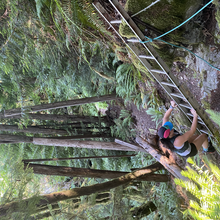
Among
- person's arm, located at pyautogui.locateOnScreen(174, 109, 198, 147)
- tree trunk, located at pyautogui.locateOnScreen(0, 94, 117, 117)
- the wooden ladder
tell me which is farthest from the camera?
tree trunk, located at pyautogui.locateOnScreen(0, 94, 117, 117)

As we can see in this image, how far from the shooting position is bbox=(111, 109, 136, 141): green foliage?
657cm

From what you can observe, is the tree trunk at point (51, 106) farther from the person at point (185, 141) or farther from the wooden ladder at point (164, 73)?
the person at point (185, 141)

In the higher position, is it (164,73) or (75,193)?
(164,73)

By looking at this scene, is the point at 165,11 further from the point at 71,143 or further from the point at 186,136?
the point at 71,143

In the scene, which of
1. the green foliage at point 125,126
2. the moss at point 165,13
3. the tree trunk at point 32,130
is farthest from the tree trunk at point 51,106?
the moss at point 165,13

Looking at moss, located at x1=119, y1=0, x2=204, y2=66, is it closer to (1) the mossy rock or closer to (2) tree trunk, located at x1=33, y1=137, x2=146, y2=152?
(1) the mossy rock

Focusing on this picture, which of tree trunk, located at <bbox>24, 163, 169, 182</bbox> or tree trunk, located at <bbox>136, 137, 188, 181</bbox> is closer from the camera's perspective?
tree trunk, located at <bbox>24, 163, 169, 182</bbox>

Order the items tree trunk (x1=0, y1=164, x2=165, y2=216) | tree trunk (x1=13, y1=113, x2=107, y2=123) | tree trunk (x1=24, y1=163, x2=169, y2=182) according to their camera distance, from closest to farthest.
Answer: tree trunk (x1=0, y1=164, x2=165, y2=216) → tree trunk (x1=24, y1=163, x2=169, y2=182) → tree trunk (x1=13, y1=113, x2=107, y2=123)

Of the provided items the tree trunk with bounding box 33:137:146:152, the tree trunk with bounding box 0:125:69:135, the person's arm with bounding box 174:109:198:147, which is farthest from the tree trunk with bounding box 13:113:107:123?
the person's arm with bounding box 174:109:198:147

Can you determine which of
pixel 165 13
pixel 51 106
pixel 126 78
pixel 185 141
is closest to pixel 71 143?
pixel 51 106

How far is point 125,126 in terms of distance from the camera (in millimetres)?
6703

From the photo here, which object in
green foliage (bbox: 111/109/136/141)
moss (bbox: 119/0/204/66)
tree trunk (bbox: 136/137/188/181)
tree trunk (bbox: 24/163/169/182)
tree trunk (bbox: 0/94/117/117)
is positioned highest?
tree trunk (bbox: 0/94/117/117)

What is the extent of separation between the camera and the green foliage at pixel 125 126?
21.5 ft

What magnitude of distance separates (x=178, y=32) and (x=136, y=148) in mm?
3865
